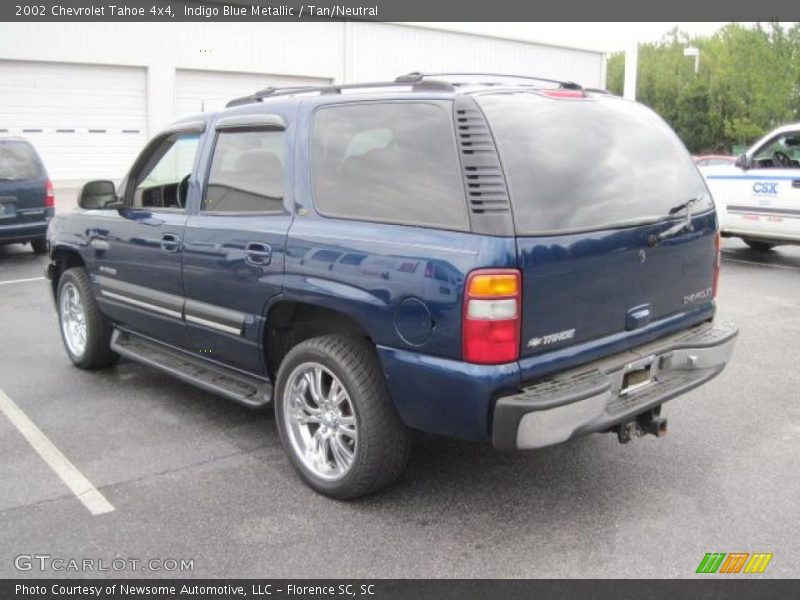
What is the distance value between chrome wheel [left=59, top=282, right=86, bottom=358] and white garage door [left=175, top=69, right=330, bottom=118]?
16700 mm

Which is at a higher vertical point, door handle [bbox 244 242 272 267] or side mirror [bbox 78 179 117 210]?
side mirror [bbox 78 179 117 210]

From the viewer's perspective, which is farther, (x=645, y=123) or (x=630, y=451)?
(x=630, y=451)

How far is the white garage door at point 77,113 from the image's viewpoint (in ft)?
64.1

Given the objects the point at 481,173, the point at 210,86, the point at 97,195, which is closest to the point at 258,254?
the point at 481,173

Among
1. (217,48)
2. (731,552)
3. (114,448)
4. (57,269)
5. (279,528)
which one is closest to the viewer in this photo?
(731,552)

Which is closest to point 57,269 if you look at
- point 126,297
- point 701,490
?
point 126,297

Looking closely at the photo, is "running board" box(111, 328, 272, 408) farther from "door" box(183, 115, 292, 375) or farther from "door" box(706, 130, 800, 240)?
"door" box(706, 130, 800, 240)

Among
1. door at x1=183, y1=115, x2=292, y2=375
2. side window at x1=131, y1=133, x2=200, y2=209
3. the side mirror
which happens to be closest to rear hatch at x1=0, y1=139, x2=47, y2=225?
the side mirror

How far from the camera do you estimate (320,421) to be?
388 cm

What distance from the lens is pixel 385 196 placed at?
11.8ft

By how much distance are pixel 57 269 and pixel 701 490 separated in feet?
15.8

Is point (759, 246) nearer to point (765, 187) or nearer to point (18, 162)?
point (765, 187)

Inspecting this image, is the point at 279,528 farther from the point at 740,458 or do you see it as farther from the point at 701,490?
the point at 740,458
